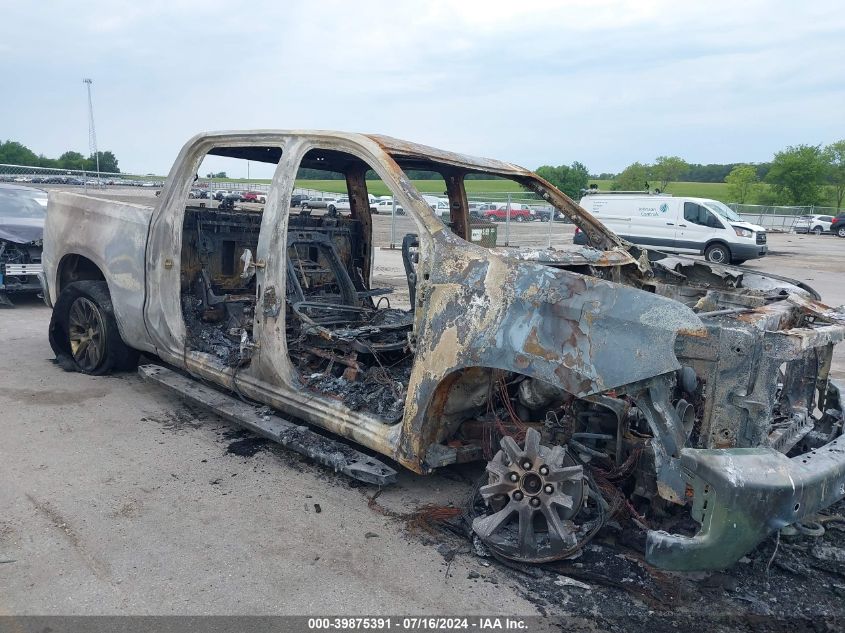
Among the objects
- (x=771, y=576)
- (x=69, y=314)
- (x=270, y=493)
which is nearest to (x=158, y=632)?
(x=270, y=493)

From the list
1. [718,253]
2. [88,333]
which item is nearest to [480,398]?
[88,333]

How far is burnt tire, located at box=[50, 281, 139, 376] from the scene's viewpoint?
210 inches

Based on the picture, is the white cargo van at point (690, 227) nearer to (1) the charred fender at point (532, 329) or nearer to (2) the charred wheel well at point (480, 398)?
(2) the charred wheel well at point (480, 398)

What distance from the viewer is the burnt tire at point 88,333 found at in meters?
5.34

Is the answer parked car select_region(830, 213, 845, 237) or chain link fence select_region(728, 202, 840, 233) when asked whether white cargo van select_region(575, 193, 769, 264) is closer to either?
parked car select_region(830, 213, 845, 237)

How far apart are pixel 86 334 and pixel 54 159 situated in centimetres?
4551

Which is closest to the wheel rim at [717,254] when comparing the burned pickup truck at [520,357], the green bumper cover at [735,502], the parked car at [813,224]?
the burned pickup truck at [520,357]

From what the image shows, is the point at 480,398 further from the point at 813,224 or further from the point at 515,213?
the point at 813,224

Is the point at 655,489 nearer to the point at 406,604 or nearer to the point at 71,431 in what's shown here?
the point at 406,604

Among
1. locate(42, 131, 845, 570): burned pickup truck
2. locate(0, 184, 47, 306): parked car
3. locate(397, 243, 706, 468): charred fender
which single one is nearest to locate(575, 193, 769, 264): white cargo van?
locate(0, 184, 47, 306): parked car

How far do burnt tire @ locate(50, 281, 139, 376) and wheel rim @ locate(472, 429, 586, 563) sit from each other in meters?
3.64

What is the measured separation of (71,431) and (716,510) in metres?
3.89

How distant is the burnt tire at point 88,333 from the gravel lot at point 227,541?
0.84 meters

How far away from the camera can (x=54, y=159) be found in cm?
4434
